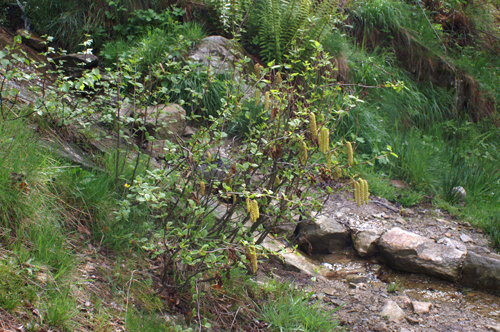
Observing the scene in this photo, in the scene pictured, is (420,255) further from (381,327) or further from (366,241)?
(381,327)

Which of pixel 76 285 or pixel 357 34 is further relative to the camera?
pixel 357 34

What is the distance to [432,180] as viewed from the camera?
17.4ft

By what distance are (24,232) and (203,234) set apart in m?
1.07

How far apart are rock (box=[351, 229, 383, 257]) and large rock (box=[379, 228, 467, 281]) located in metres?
0.07

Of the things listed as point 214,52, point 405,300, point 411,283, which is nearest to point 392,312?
point 405,300

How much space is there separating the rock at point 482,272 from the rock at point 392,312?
990 mm

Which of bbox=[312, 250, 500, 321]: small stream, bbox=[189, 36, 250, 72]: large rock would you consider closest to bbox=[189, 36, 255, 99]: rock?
bbox=[189, 36, 250, 72]: large rock

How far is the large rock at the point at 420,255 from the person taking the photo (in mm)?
3848

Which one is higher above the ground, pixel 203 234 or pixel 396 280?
pixel 203 234

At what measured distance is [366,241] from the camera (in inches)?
163

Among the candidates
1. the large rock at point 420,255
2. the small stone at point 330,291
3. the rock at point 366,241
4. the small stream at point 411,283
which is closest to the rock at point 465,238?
the large rock at point 420,255

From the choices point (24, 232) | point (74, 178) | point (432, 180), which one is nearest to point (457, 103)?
point (432, 180)

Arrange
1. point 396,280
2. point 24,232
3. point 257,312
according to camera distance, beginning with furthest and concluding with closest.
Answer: point 396,280
point 257,312
point 24,232

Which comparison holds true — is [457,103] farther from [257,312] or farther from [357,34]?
[257,312]
